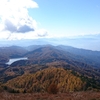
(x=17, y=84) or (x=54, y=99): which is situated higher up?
(x=54, y=99)

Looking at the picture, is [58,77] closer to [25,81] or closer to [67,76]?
[67,76]

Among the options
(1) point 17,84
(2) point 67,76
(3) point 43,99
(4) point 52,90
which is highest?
(3) point 43,99

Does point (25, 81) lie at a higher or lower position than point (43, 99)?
lower

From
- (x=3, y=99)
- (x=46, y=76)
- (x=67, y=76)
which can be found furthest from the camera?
(x=46, y=76)

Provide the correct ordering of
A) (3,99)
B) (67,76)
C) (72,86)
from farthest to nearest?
(67,76) → (72,86) → (3,99)

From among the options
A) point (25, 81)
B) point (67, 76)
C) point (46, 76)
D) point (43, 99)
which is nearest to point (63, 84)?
point (67, 76)

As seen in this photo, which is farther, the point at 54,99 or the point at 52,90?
the point at 52,90

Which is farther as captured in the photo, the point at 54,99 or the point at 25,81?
the point at 25,81

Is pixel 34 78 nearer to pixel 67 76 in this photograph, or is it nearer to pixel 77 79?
pixel 67 76

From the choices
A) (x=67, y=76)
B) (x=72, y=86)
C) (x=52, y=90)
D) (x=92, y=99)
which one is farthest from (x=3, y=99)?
(x=67, y=76)
